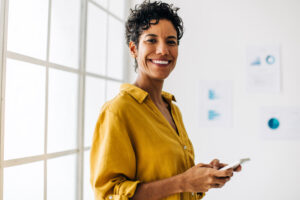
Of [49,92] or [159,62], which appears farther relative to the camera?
[49,92]

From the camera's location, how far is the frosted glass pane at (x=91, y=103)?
5.66ft

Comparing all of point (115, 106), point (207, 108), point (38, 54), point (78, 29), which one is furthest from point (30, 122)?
point (207, 108)

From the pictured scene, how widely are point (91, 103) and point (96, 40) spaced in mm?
460

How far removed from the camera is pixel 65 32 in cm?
149

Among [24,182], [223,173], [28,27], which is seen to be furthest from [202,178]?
[28,27]

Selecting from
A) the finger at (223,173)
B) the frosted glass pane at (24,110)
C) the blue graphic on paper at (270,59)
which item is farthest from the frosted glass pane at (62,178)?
the blue graphic on paper at (270,59)

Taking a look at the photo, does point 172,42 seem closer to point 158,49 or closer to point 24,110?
point 158,49

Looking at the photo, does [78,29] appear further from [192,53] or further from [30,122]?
[192,53]

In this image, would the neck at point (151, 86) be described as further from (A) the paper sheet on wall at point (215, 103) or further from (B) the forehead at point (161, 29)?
(A) the paper sheet on wall at point (215, 103)

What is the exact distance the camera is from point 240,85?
2148 mm

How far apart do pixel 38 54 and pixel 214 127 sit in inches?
59.6

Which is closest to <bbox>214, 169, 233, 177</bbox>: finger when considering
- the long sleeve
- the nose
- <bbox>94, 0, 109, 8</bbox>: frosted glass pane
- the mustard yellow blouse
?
the mustard yellow blouse

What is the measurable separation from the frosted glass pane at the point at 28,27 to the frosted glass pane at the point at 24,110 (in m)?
0.07

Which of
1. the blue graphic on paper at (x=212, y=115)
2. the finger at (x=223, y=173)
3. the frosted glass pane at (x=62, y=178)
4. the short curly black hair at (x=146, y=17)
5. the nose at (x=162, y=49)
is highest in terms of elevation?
the short curly black hair at (x=146, y=17)
